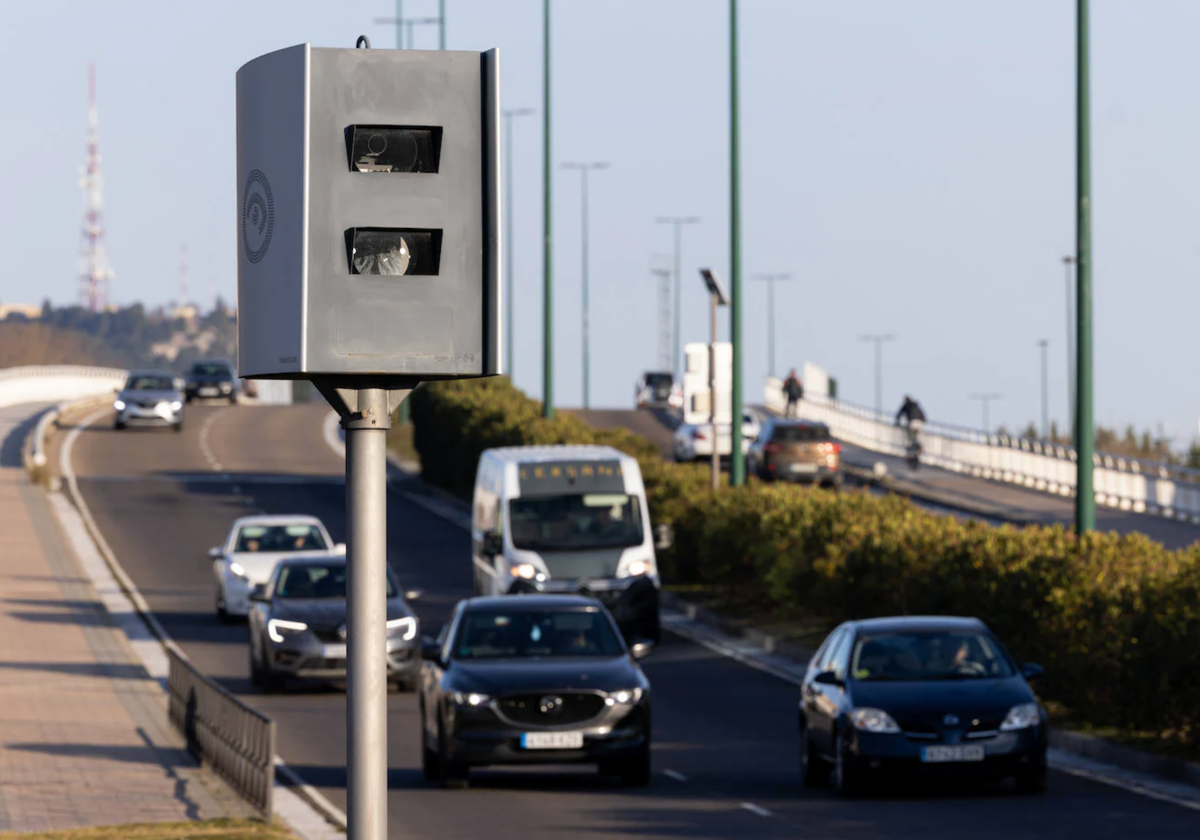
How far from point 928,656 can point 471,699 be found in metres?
3.67

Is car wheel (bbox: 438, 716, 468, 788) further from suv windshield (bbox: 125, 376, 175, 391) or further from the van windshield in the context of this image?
suv windshield (bbox: 125, 376, 175, 391)

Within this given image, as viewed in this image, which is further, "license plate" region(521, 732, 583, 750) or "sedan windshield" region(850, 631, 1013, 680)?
"license plate" region(521, 732, 583, 750)

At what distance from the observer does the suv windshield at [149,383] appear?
72.8m

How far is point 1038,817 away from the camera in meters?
16.3

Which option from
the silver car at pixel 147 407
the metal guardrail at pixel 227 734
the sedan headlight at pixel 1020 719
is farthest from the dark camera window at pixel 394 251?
the silver car at pixel 147 407

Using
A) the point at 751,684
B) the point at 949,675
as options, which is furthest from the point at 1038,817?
the point at 751,684

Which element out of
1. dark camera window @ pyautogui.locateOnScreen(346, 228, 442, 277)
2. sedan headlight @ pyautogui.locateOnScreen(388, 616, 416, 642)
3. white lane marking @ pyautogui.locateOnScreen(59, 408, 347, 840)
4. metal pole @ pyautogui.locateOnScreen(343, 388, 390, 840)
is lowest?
white lane marking @ pyautogui.locateOnScreen(59, 408, 347, 840)

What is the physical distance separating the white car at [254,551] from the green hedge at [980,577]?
19.6 feet

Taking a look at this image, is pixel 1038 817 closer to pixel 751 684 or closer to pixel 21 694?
pixel 751 684

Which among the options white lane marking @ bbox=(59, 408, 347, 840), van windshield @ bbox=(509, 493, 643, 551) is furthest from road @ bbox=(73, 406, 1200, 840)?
van windshield @ bbox=(509, 493, 643, 551)

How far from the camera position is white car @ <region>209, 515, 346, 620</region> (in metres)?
33.2

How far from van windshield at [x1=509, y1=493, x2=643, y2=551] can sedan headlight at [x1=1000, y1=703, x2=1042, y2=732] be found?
44.4 feet

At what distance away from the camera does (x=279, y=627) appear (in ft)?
85.2

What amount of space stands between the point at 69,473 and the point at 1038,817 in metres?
45.9
